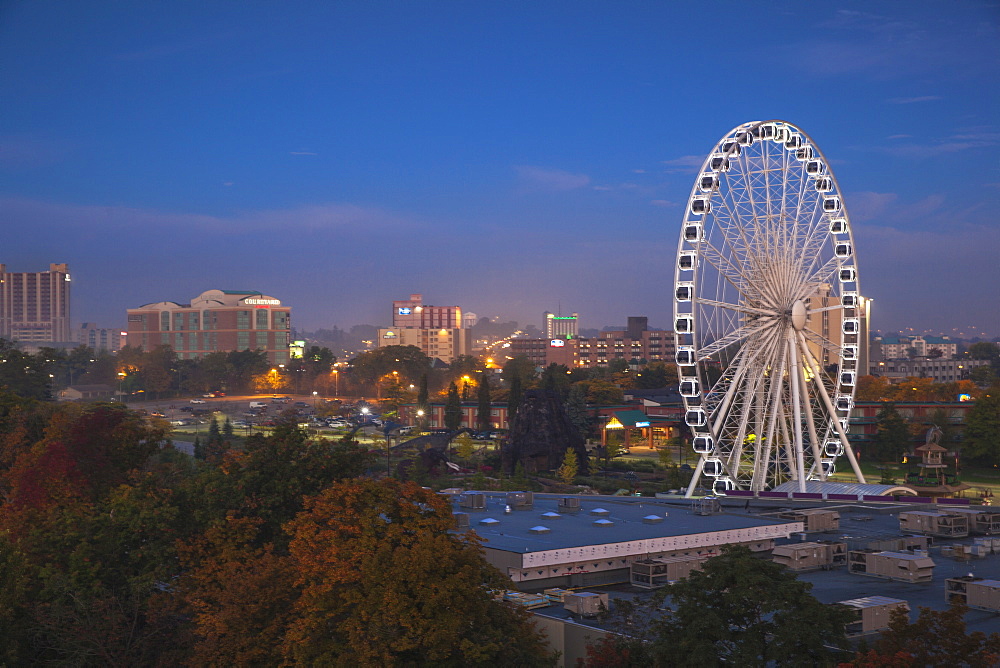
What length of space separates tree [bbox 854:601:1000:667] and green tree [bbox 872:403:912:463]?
68.8 meters

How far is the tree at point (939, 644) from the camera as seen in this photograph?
19.2 meters

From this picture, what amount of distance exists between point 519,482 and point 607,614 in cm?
3888

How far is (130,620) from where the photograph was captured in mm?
29672

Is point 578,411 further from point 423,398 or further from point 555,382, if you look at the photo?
point 423,398

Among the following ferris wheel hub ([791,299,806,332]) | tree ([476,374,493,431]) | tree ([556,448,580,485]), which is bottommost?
tree ([556,448,580,485])

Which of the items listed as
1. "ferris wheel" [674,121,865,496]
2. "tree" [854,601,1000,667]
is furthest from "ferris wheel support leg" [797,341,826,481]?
"tree" [854,601,1000,667]

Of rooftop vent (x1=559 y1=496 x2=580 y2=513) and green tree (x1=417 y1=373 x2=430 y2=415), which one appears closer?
rooftop vent (x1=559 y1=496 x2=580 y2=513)

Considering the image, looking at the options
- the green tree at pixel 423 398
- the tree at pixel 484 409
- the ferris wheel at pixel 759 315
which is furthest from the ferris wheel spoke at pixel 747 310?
the green tree at pixel 423 398

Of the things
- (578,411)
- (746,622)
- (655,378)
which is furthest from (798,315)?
(655,378)

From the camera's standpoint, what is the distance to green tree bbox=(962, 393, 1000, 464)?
80875mm

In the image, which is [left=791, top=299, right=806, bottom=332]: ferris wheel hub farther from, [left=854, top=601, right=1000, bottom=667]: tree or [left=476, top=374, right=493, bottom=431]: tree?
[left=476, top=374, right=493, bottom=431]: tree

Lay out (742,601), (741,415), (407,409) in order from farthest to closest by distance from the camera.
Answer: (407,409), (741,415), (742,601)

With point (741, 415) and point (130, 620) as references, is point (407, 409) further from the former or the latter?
point (130, 620)

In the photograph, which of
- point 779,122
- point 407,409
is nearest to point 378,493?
point 779,122
